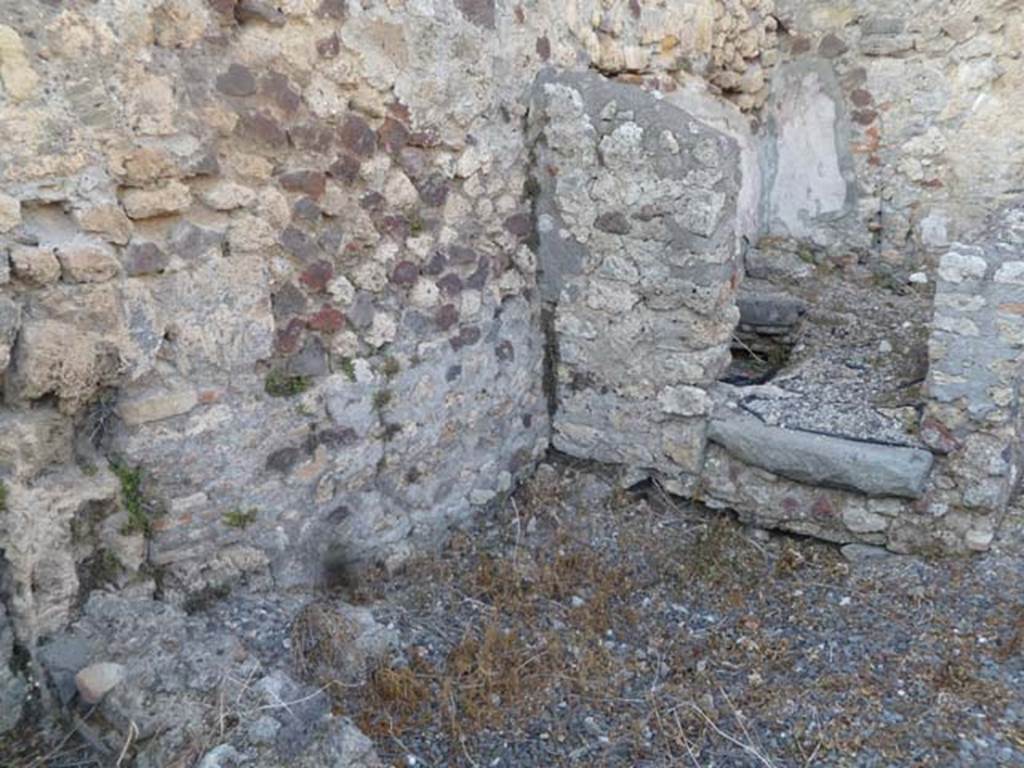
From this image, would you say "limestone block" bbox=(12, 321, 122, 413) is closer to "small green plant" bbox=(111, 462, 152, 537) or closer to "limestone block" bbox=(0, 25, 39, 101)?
"small green plant" bbox=(111, 462, 152, 537)

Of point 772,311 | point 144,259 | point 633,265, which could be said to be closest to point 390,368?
point 144,259

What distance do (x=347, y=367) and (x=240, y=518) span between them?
588mm

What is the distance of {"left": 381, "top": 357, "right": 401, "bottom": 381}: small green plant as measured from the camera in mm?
3139

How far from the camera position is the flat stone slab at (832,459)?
11.0 feet

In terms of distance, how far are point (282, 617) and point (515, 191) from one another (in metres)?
1.80

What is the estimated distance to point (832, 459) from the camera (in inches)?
134

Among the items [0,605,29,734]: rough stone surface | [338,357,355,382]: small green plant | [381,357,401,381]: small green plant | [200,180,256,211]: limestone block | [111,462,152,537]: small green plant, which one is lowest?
[0,605,29,734]: rough stone surface

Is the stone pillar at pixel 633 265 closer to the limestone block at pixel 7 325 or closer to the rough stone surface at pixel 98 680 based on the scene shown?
the limestone block at pixel 7 325

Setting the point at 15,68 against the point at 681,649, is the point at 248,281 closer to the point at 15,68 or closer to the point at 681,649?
the point at 15,68

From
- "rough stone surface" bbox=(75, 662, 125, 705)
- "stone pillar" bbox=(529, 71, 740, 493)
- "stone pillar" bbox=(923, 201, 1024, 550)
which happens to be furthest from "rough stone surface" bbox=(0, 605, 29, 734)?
"stone pillar" bbox=(923, 201, 1024, 550)

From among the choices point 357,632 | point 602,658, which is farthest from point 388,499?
point 602,658

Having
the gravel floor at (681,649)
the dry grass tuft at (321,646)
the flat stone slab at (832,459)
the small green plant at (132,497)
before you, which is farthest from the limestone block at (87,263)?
the flat stone slab at (832,459)

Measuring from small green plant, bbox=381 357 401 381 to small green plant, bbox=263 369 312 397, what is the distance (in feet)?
1.02

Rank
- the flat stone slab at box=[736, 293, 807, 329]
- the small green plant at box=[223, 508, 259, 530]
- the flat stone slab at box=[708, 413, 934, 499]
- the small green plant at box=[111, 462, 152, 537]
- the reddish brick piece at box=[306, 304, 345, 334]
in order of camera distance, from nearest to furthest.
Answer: the small green plant at box=[111, 462, 152, 537], the small green plant at box=[223, 508, 259, 530], the reddish brick piece at box=[306, 304, 345, 334], the flat stone slab at box=[708, 413, 934, 499], the flat stone slab at box=[736, 293, 807, 329]
